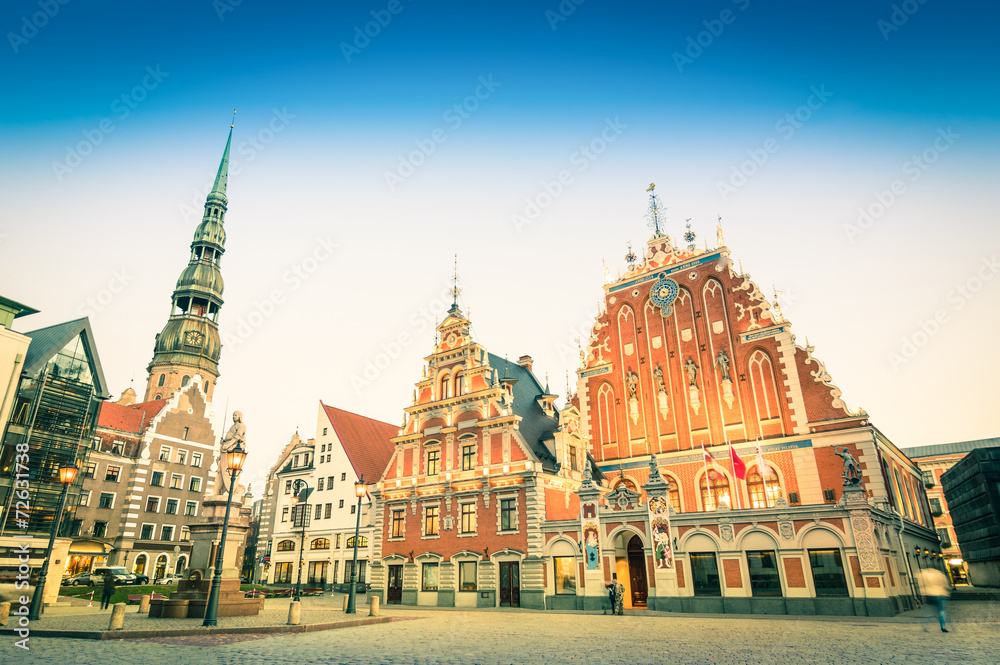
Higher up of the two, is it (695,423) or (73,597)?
(695,423)

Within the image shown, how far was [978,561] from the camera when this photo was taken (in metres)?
52.0

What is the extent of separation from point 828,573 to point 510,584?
48.9 feet

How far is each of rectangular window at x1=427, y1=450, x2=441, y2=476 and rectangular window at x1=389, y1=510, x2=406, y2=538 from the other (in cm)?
313

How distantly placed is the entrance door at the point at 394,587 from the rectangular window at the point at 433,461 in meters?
5.84

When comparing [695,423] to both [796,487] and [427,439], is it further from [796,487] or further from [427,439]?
[427,439]

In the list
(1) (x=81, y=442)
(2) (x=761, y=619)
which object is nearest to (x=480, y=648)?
(2) (x=761, y=619)

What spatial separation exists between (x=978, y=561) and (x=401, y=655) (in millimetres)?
61096

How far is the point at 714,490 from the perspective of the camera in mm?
30344

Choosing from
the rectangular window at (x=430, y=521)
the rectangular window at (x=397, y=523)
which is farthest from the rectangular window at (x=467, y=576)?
the rectangular window at (x=397, y=523)

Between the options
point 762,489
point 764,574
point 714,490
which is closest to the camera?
point 764,574

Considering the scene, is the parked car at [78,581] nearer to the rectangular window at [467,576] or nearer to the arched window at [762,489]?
the rectangular window at [467,576]

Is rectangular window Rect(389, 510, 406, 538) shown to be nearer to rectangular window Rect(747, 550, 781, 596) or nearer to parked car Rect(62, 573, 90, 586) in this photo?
rectangular window Rect(747, 550, 781, 596)

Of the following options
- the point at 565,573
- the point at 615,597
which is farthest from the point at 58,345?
the point at 615,597

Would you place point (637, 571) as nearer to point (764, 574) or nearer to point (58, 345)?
point (764, 574)
